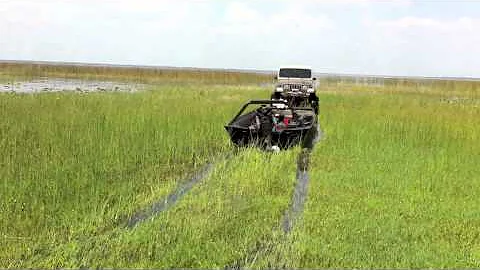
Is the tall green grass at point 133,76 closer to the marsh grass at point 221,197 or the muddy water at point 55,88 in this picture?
the muddy water at point 55,88

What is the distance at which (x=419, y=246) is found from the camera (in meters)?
5.99

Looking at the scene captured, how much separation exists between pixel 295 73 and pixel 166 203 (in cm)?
1714

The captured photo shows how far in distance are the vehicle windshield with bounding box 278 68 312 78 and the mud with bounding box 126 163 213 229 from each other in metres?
14.5

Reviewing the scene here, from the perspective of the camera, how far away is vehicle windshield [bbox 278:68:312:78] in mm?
23750

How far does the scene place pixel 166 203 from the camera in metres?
7.93

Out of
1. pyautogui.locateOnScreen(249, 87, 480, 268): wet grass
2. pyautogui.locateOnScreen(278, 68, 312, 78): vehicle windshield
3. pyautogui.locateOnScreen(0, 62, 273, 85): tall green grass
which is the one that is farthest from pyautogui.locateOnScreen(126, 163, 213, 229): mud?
pyautogui.locateOnScreen(0, 62, 273, 85): tall green grass

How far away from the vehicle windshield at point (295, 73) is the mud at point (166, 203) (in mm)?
14482

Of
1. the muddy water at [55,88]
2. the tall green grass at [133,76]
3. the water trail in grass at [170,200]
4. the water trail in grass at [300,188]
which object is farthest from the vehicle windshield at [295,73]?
the tall green grass at [133,76]

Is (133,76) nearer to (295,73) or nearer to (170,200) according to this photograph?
(295,73)

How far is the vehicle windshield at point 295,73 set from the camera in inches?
935

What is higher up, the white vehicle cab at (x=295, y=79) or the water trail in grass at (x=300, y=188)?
the white vehicle cab at (x=295, y=79)

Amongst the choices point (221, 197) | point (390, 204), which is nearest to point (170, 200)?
point (221, 197)

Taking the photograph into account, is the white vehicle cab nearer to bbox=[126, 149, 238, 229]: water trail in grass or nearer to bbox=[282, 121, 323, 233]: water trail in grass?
bbox=[282, 121, 323, 233]: water trail in grass

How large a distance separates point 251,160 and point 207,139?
11.0ft
